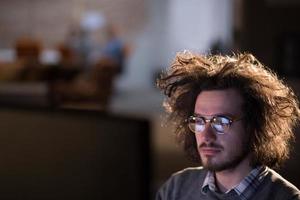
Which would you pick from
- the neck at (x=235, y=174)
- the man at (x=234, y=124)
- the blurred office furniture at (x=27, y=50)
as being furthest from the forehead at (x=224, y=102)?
the blurred office furniture at (x=27, y=50)

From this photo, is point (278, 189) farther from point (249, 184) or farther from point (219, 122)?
point (219, 122)

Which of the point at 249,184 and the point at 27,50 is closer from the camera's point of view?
the point at 249,184

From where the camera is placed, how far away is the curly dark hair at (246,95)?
4.58 feet

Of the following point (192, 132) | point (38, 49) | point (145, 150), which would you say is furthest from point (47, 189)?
point (38, 49)

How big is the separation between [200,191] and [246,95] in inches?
9.2

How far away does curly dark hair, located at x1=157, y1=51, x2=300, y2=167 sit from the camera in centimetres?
140

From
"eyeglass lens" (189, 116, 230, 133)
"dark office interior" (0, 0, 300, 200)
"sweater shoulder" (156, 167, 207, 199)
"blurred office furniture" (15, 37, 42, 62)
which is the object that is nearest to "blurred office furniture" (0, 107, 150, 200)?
"dark office interior" (0, 0, 300, 200)

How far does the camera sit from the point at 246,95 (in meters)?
1.39

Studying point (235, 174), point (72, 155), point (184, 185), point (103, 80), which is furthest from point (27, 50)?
point (235, 174)

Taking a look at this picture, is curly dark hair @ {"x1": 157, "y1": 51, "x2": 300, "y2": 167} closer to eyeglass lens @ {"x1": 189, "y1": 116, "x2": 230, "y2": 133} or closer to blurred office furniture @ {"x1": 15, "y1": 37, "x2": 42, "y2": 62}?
eyeglass lens @ {"x1": 189, "y1": 116, "x2": 230, "y2": 133}

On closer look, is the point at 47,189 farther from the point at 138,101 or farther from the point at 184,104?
the point at 138,101

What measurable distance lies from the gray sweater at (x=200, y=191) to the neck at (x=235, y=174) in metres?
0.02

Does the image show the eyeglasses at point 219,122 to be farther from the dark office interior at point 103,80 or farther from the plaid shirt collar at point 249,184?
the dark office interior at point 103,80

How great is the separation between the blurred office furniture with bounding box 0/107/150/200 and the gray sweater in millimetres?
166
